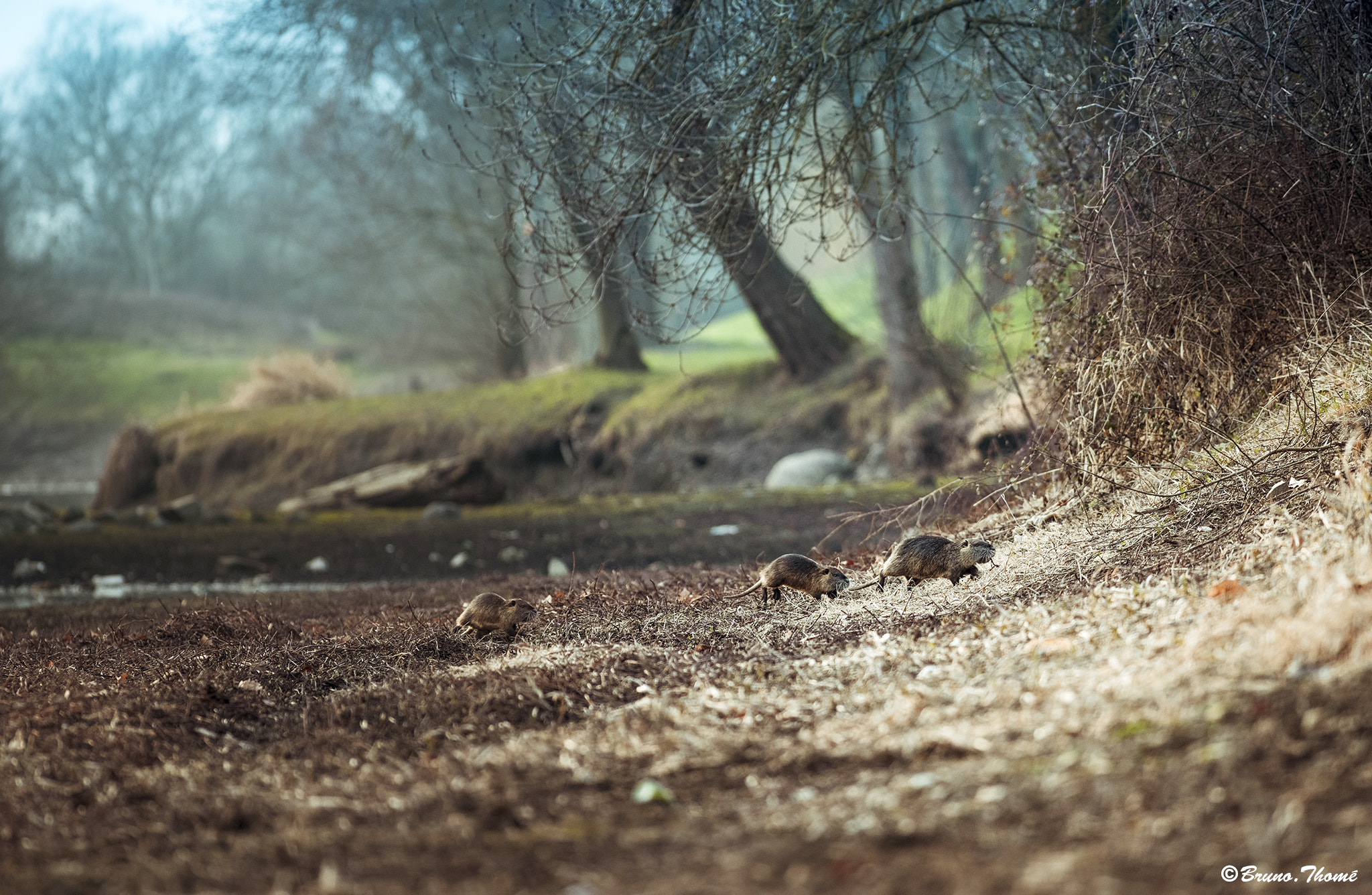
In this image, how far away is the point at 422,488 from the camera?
12305 millimetres

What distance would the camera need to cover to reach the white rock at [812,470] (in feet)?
41.5

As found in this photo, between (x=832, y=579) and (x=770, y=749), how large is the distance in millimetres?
2322

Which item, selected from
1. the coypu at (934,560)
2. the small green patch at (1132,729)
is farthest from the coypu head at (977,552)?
the small green patch at (1132,729)

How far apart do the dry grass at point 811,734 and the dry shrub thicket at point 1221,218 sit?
0.45 metres

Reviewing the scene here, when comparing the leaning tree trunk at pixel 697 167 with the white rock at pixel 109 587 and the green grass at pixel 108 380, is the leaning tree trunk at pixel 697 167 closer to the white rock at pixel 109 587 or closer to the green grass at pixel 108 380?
the white rock at pixel 109 587

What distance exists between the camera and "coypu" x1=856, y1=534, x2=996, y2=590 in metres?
4.71

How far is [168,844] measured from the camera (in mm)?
2301

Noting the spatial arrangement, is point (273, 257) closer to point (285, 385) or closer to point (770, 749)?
point (285, 385)

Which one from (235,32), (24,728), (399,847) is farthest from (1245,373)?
(235,32)

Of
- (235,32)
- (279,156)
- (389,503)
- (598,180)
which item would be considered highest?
(279,156)

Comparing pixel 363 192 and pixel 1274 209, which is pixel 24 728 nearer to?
pixel 1274 209

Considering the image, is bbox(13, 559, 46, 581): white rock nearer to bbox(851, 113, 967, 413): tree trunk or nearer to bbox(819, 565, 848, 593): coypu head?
bbox(819, 565, 848, 593): coypu head

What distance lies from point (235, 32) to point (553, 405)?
21.6 ft

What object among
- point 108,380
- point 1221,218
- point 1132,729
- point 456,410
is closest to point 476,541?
point 456,410
